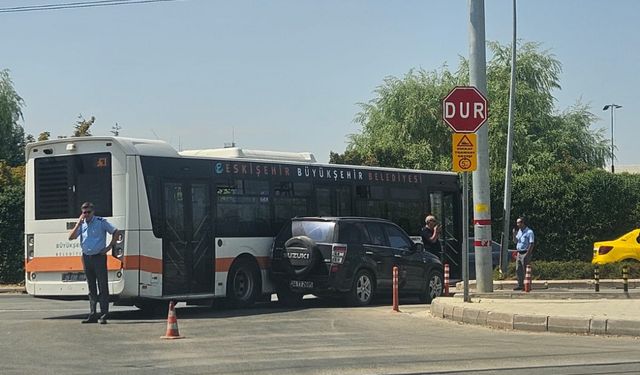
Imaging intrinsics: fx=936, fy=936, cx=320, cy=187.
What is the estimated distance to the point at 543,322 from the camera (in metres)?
13.9

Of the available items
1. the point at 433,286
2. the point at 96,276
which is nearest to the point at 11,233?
the point at 96,276

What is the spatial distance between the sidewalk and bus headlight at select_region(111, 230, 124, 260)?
5511mm

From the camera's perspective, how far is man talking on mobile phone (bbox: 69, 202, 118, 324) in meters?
15.1

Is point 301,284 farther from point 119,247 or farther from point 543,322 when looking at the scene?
point 543,322

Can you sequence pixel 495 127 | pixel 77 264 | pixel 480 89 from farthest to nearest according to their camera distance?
pixel 495 127 < pixel 480 89 < pixel 77 264

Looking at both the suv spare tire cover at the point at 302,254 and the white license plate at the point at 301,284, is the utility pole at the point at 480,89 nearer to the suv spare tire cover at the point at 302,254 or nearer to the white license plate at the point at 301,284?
the suv spare tire cover at the point at 302,254

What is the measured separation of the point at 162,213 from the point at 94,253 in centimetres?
183

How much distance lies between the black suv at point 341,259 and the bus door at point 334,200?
1.52 m

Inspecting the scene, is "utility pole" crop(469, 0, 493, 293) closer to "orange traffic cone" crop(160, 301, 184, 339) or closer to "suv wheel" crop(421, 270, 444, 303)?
"suv wheel" crop(421, 270, 444, 303)

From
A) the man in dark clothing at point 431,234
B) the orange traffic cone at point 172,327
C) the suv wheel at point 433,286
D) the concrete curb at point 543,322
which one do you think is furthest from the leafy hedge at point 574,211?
the orange traffic cone at point 172,327

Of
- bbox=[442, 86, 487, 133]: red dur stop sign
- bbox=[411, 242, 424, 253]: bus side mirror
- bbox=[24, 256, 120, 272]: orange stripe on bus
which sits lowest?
bbox=[24, 256, 120, 272]: orange stripe on bus

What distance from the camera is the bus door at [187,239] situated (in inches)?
656

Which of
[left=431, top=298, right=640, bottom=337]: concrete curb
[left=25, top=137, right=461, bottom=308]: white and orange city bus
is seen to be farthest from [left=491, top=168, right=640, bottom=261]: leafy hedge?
[left=431, top=298, right=640, bottom=337]: concrete curb

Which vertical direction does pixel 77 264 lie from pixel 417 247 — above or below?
below
